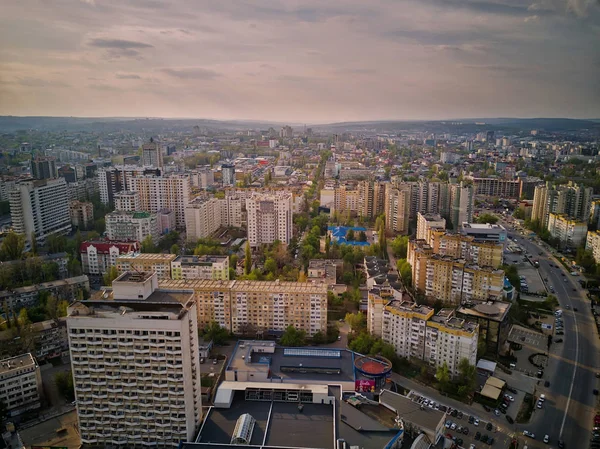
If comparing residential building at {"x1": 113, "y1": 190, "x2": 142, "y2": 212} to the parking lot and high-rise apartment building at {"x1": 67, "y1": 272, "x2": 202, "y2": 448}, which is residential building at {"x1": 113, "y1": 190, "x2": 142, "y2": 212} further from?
the parking lot

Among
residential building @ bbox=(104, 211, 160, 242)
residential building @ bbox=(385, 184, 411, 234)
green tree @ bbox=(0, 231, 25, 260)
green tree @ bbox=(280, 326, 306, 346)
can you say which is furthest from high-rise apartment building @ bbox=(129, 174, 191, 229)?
green tree @ bbox=(280, 326, 306, 346)

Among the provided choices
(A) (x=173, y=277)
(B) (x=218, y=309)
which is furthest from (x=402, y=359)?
(A) (x=173, y=277)

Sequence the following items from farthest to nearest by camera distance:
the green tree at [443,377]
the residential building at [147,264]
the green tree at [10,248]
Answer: the green tree at [10,248] < the residential building at [147,264] < the green tree at [443,377]

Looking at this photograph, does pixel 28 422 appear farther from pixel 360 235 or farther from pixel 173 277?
pixel 360 235

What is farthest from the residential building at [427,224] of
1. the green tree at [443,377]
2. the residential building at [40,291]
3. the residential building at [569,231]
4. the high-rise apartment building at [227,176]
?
the high-rise apartment building at [227,176]

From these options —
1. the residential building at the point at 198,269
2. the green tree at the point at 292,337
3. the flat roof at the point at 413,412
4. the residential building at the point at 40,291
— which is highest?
the residential building at the point at 198,269

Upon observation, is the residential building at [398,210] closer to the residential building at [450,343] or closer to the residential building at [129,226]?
the residential building at [129,226]
